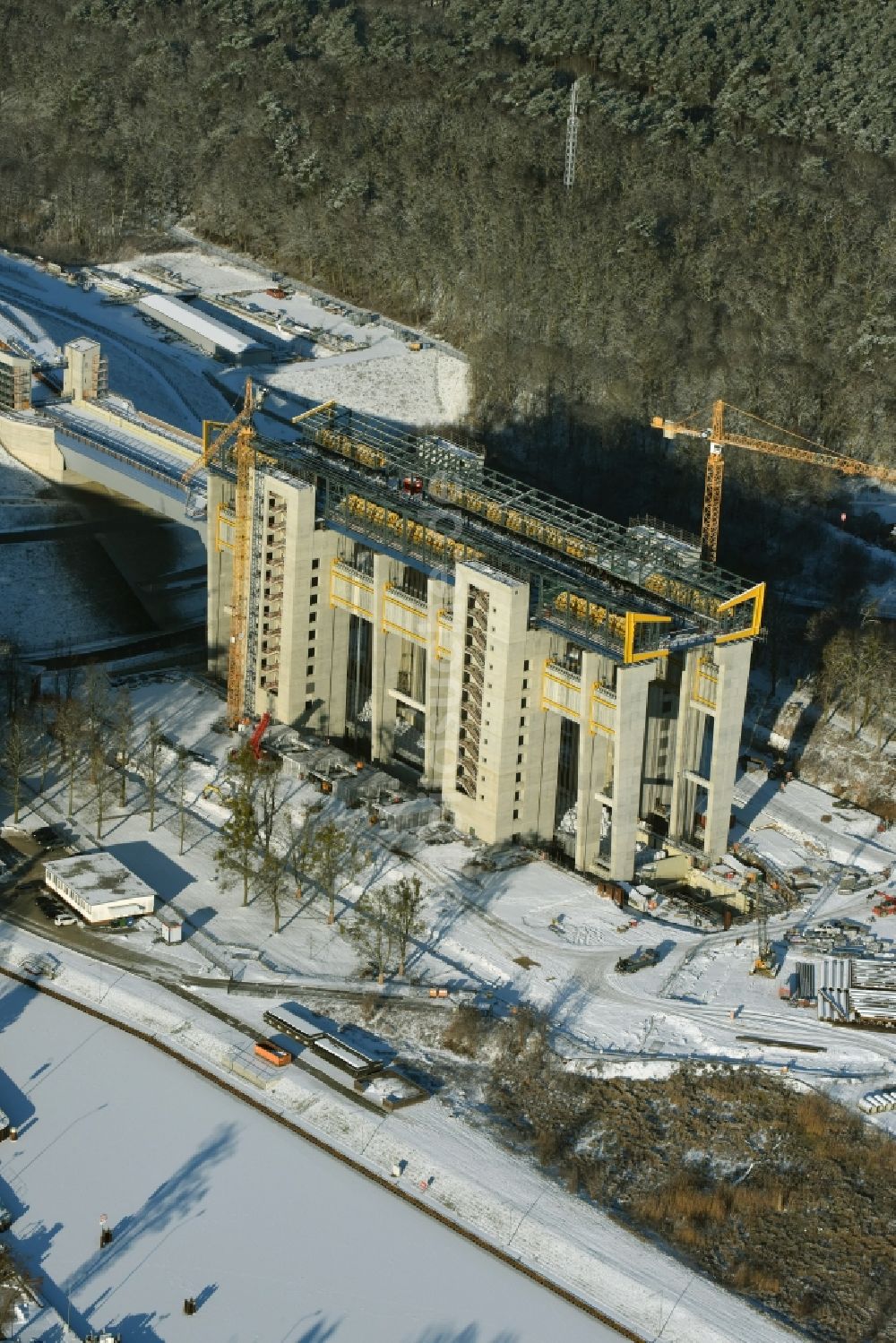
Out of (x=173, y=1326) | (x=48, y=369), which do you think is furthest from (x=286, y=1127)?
(x=48, y=369)

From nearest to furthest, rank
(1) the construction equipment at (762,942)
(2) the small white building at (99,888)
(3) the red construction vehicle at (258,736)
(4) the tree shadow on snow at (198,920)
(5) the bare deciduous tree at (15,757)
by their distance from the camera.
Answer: (1) the construction equipment at (762,942) → (2) the small white building at (99,888) → (4) the tree shadow on snow at (198,920) → (5) the bare deciduous tree at (15,757) → (3) the red construction vehicle at (258,736)

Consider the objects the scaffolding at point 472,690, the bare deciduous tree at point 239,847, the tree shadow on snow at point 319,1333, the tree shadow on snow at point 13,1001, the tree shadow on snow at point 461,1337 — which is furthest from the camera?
the scaffolding at point 472,690

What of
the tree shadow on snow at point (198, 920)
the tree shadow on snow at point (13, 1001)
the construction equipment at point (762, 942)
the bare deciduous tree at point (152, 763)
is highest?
the bare deciduous tree at point (152, 763)

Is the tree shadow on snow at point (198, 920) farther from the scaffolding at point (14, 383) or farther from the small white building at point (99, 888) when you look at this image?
the scaffolding at point (14, 383)

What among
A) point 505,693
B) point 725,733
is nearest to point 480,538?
point 505,693

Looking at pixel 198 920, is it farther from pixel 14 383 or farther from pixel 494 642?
pixel 14 383

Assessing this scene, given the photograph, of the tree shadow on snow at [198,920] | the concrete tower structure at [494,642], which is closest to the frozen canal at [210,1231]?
the tree shadow on snow at [198,920]

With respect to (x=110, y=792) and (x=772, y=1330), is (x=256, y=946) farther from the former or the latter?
(x=772, y=1330)

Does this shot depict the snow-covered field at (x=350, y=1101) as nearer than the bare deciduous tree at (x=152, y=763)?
Yes
